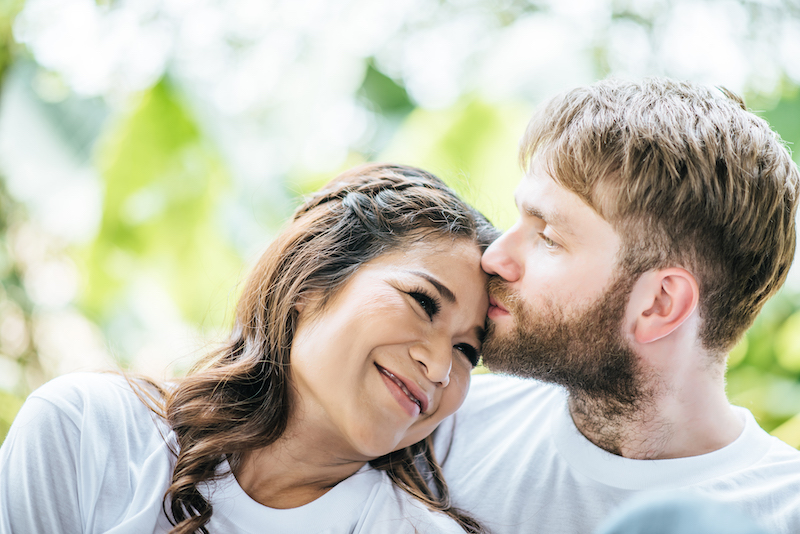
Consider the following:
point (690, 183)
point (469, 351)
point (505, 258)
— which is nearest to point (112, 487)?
point (469, 351)

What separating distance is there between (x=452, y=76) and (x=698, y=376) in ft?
6.81

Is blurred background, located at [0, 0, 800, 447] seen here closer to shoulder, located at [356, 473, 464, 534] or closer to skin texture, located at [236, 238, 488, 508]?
skin texture, located at [236, 238, 488, 508]

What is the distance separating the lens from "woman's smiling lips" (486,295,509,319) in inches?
55.1

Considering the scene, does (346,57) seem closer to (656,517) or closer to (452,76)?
(452,76)

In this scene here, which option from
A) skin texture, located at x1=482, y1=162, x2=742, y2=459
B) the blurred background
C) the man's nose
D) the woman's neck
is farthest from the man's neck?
the blurred background

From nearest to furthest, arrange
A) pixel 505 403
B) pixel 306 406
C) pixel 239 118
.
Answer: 1. pixel 306 406
2. pixel 505 403
3. pixel 239 118

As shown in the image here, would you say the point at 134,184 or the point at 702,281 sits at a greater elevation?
the point at 134,184

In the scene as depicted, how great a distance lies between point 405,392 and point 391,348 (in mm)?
95

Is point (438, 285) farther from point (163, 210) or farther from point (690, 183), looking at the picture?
point (163, 210)

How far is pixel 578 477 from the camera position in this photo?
142 centimetres

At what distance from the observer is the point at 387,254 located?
1.37 metres

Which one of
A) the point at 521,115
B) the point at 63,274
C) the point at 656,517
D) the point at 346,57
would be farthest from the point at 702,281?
the point at 63,274

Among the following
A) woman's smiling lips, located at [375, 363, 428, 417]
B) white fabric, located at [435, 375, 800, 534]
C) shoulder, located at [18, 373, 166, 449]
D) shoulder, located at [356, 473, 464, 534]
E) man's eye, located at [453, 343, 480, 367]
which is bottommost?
white fabric, located at [435, 375, 800, 534]

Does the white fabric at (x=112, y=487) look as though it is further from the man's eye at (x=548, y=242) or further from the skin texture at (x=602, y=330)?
the man's eye at (x=548, y=242)
